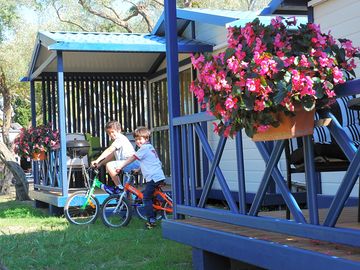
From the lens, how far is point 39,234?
329 inches

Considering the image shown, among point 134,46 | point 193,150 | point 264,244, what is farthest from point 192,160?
point 134,46

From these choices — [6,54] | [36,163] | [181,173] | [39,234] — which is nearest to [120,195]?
[39,234]

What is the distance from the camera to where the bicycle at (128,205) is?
8539 millimetres

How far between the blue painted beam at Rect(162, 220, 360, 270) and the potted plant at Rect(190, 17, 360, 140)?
738 millimetres

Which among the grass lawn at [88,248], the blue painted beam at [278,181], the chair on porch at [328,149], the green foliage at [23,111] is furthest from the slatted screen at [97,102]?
the green foliage at [23,111]

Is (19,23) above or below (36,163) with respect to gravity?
above

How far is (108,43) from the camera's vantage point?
34.1 ft

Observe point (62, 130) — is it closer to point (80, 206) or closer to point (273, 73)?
point (80, 206)

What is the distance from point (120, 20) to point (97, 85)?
1354 cm

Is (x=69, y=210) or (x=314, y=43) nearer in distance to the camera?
(x=314, y=43)

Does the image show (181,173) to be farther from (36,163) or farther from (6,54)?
(6,54)

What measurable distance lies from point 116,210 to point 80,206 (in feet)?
3.93

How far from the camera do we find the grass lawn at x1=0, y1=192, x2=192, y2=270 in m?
6.21

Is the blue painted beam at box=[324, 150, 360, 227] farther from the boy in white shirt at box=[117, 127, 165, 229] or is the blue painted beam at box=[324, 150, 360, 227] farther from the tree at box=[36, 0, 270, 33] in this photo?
the tree at box=[36, 0, 270, 33]
